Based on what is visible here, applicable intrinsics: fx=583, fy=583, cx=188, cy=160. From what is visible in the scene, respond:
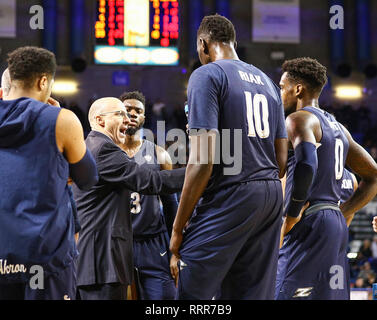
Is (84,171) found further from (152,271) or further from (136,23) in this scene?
(136,23)

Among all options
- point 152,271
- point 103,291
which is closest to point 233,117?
point 103,291

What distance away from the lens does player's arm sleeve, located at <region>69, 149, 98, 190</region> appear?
3084mm

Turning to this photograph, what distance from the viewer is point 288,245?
389 cm

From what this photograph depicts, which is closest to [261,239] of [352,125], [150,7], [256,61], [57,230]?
[57,230]

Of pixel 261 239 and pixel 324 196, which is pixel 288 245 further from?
pixel 261 239

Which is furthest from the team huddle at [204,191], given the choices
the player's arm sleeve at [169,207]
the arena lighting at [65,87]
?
the arena lighting at [65,87]

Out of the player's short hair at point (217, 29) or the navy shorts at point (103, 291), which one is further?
the navy shorts at point (103, 291)

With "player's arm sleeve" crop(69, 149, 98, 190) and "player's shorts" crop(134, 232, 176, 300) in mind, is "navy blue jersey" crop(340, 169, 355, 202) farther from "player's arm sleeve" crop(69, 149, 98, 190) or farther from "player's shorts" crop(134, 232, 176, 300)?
"player's arm sleeve" crop(69, 149, 98, 190)

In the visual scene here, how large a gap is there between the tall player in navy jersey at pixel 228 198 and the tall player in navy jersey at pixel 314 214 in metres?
0.49

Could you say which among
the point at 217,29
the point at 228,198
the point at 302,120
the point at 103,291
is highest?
the point at 217,29

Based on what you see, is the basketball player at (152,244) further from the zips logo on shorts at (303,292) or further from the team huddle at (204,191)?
the zips logo on shorts at (303,292)

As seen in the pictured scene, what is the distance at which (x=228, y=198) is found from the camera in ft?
10.3

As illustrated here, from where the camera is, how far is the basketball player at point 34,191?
2807 mm

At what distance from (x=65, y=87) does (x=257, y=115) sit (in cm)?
1628
